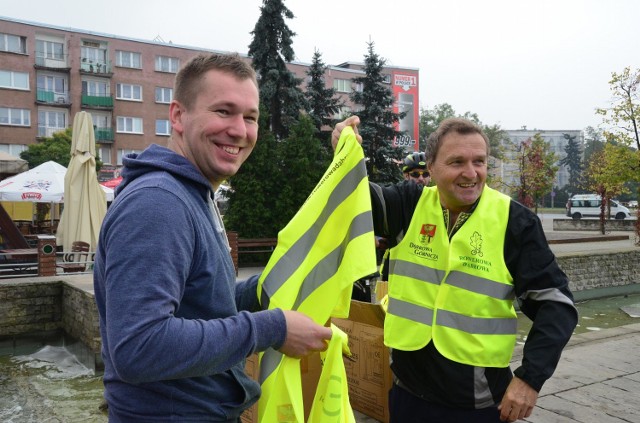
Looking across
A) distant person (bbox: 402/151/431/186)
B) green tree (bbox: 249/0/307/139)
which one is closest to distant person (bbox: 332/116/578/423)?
distant person (bbox: 402/151/431/186)

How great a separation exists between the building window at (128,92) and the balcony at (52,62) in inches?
153

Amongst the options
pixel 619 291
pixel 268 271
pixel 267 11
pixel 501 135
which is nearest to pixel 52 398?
pixel 268 271

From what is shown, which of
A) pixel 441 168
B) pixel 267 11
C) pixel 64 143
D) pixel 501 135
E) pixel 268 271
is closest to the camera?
pixel 268 271

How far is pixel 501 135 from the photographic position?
247 feet

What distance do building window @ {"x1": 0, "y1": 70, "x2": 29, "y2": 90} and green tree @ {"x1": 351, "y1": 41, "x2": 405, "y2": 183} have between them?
101 feet

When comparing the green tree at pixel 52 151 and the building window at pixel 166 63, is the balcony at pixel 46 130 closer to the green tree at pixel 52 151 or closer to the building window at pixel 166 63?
the green tree at pixel 52 151

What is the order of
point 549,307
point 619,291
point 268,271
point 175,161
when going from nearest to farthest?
point 175,161
point 268,271
point 549,307
point 619,291

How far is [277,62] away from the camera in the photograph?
20.4 meters

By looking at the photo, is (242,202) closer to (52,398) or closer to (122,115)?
(52,398)

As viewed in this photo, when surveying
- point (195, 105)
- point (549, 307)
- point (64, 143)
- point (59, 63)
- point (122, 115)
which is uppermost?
point (59, 63)

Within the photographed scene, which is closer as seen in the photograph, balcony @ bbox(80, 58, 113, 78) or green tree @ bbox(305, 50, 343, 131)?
green tree @ bbox(305, 50, 343, 131)

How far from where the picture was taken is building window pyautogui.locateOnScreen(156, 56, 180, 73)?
4559cm

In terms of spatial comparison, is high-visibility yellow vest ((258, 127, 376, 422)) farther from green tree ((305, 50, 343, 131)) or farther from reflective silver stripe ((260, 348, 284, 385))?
green tree ((305, 50, 343, 131))

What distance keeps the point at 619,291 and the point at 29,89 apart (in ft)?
136
